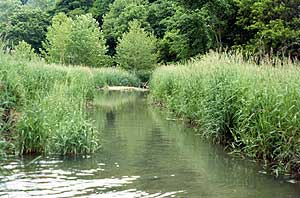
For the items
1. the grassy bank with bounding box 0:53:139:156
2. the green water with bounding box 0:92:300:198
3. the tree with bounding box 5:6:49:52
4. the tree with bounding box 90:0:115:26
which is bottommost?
the green water with bounding box 0:92:300:198

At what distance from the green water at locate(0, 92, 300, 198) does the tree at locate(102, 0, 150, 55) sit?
50124 mm

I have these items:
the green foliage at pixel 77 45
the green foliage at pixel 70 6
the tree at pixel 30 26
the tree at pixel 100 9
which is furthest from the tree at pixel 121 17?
the green foliage at pixel 77 45

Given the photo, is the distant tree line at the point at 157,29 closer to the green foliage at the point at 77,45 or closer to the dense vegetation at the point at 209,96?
the green foliage at the point at 77,45

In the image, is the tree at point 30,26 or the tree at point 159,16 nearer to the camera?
the tree at point 159,16

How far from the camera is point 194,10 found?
3366cm

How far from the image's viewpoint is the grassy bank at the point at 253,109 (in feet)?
25.7

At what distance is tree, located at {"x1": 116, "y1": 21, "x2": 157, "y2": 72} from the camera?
4878 cm

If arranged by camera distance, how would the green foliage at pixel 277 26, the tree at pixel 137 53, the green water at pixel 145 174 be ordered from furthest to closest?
the tree at pixel 137 53 < the green foliage at pixel 277 26 < the green water at pixel 145 174

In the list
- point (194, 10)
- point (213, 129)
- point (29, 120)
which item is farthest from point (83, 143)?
point (194, 10)

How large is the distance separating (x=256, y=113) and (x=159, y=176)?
2.41 meters

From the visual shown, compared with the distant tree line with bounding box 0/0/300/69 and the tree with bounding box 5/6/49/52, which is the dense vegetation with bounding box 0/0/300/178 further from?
the tree with bounding box 5/6/49/52

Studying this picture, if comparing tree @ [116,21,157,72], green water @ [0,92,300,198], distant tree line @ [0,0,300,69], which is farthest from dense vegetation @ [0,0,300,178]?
tree @ [116,21,157,72]

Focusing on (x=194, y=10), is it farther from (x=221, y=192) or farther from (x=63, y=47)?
(x=221, y=192)

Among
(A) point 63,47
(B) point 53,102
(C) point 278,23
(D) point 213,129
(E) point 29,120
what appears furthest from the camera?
(A) point 63,47
